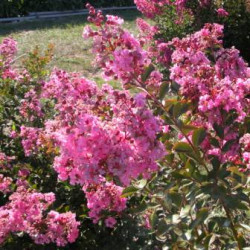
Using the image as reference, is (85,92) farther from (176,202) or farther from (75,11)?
(75,11)

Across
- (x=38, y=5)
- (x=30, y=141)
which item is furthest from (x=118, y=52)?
(x=38, y=5)

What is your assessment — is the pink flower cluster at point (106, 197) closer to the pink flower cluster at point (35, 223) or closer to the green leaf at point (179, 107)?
the pink flower cluster at point (35, 223)

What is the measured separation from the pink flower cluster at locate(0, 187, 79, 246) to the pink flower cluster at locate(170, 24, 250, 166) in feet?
2.49

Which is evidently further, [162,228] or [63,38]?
[63,38]

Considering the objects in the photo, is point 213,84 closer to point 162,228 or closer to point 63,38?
point 162,228

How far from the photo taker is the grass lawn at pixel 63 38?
680 centimetres

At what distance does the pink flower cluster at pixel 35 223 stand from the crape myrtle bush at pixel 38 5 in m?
9.20

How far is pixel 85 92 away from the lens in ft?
6.57

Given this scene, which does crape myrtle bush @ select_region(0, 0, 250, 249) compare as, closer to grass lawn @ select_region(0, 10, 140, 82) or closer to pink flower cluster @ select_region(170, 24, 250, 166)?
pink flower cluster @ select_region(170, 24, 250, 166)

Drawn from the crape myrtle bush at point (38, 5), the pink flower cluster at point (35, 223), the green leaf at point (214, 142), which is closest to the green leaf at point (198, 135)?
the green leaf at point (214, 142)

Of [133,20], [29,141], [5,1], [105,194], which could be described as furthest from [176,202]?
[5,1]

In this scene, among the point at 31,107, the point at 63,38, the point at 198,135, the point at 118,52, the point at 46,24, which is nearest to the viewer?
the point at 198,135

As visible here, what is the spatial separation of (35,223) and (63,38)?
262 inches

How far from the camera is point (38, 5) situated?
1088 centimetres
